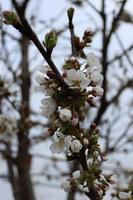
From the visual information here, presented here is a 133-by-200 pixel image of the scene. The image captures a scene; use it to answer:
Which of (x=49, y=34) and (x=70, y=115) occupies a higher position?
(x=49, y=34)

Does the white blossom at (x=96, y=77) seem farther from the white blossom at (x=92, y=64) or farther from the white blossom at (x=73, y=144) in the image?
the white blossom at (x=73, y=144)

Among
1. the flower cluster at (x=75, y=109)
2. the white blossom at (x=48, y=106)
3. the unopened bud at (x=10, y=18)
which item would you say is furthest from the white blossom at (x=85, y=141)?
the unopened bud at (x=10, y=18)

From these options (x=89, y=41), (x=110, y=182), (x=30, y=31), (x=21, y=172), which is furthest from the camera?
(x=21, y=172)

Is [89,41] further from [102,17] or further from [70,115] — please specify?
[102,17]

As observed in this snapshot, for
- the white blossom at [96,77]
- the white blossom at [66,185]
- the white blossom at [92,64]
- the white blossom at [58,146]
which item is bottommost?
the white blossom at [66,185]

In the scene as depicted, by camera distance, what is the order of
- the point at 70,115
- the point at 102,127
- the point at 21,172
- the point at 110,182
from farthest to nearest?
the point at 102,127 → the point at 21,172 → the point at 110,182 → the point at 70,115

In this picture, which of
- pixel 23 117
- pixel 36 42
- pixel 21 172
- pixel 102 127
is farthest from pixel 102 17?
pixel 36 42

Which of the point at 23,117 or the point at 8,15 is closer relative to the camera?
the point at 8,15

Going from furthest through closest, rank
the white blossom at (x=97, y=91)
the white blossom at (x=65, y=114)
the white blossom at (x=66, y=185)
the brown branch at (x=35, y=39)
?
1. the white blossom at (x=66, y=185)
2. the white blossom at (x=97, y=91)
3. the white blossom at (x=65, y=114)
4. the brown branch at (x=35, y=39)
